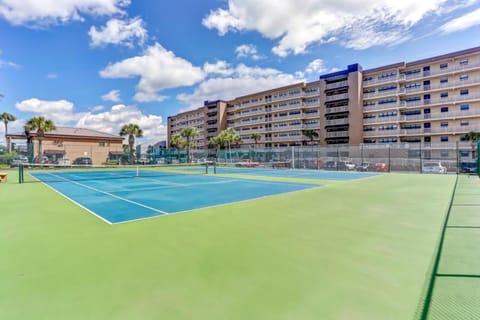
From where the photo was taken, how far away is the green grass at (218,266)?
2766 millimetres

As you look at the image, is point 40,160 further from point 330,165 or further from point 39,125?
point 330,165

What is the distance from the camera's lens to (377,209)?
25.7ft

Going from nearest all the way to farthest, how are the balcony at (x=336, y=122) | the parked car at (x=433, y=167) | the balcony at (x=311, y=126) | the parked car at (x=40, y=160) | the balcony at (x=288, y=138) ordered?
the parked car at (x=433, y=167), the parked car at (x=40, y=160), the balcony at (x=336, y=122), the balcony at (x=311, y=126), the balcony at (x=288, y=138)

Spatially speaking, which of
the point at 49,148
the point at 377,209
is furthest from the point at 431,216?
the point at 49,148

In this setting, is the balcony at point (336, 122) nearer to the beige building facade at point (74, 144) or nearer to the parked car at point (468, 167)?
the parked car at point (468, 167)

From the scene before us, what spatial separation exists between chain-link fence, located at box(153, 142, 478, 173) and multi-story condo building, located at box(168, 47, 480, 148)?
841 cm

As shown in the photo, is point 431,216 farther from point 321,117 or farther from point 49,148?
point 321,117

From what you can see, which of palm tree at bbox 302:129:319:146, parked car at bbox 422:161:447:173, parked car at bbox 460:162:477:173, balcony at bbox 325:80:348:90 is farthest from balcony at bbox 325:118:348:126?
parked car at bbox 460:162:477:173

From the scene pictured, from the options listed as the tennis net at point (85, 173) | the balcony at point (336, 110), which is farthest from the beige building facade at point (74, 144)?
the balcony at point (336, 110)

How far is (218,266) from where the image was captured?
149 inches

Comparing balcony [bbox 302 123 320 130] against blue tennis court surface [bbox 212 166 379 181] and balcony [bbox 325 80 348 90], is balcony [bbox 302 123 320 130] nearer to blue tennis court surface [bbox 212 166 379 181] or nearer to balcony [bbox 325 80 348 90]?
balcony [bbox 325 80 348 90]

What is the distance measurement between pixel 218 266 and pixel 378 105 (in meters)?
55.9

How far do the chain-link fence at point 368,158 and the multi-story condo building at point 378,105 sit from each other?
8409mm

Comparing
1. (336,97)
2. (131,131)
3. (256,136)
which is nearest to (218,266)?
(131,131)
